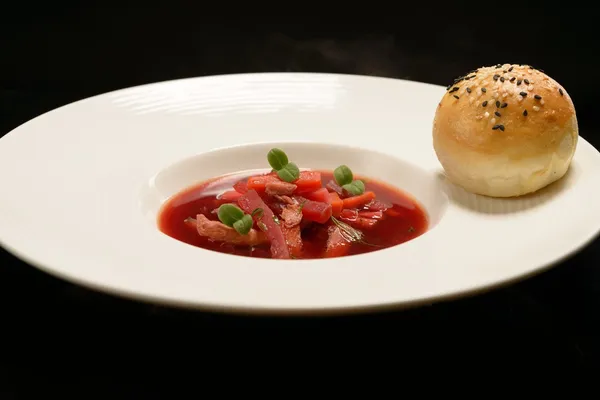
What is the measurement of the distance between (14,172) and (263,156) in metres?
1.45

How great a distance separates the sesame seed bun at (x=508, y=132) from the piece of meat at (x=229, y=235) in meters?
0.99

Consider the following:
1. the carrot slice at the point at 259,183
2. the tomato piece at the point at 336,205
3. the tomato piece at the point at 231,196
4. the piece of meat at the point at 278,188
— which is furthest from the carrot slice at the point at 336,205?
the tomato piece at the point at 231,196

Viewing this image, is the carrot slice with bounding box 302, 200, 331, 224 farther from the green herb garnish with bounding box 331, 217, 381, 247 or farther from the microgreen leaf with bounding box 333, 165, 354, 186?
the microgreen leaf with bounding box 333, 165, 354, 186

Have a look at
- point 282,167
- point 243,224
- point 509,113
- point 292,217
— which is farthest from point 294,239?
point 509,113

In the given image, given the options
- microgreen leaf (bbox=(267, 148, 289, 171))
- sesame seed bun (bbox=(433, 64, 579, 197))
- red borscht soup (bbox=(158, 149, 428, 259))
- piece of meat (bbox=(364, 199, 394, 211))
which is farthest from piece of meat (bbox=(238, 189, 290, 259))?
sesame seed bun (bbox=(433, 64, 579, 197))

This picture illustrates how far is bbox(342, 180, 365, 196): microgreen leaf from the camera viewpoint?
3.59 meters

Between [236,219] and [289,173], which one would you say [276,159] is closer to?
[289,173]

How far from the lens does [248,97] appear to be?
14.8ft

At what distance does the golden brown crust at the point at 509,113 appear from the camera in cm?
301

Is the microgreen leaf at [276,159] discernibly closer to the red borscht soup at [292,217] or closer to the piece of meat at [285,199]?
the red borscht soup at [292,217]

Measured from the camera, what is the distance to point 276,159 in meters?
3.50

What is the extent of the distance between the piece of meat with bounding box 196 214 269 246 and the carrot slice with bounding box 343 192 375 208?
57 centimetres

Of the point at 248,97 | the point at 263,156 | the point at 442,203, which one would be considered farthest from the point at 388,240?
the point at 248,97

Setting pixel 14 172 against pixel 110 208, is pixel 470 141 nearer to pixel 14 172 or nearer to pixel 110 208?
pixel 110 208
